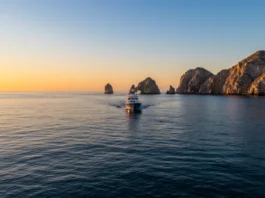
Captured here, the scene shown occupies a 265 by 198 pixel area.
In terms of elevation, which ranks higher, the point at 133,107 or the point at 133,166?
the point at 133,107

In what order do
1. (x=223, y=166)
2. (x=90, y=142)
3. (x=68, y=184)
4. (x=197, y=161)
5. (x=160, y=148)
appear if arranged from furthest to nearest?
(x=90, y=142), (x=160, y=148), (x=197, y=161), (x=223, y=166), (x=68, y=184)

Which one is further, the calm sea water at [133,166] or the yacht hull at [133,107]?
the yacht hull at [133,107]

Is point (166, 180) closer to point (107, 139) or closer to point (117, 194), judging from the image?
point (117, 194)

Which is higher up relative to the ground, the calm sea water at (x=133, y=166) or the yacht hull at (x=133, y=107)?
the yacht hull at (x=133, y=107)

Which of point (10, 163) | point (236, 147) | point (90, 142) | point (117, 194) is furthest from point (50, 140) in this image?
point (236, 147)

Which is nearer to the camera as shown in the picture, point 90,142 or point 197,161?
point 197,161

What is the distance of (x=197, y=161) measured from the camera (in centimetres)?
2566

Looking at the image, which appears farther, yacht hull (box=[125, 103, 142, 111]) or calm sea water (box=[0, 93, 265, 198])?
yacht hull (box=[125, 103, 142, 111])

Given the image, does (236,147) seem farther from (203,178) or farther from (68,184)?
(68,184)

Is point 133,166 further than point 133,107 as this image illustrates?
No

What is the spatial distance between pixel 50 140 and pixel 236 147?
28667 mm

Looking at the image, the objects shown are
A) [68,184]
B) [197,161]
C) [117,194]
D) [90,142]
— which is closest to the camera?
[117,194]

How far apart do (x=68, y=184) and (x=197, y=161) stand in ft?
46.7

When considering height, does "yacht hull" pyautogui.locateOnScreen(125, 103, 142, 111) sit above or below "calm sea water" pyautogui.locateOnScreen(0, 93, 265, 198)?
above
